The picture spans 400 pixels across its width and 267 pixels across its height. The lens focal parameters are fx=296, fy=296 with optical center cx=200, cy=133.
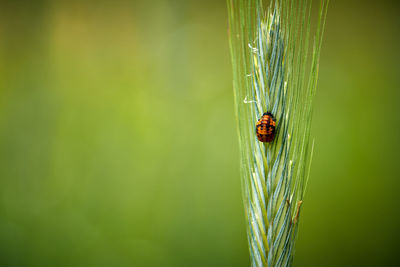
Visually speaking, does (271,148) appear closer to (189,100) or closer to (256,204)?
(256,204)

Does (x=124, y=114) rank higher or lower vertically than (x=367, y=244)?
higher

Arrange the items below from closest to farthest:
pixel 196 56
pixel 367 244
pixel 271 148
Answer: pixel 271 148, pixel 367 244, pixel 196 56

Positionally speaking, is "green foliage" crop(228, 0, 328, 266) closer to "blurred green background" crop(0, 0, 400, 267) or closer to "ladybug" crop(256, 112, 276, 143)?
"ladybug" crop(256, 112, 276, 143)

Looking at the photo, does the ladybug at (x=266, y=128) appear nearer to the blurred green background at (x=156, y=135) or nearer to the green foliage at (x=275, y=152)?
the green foliage at (x=275, y=152)

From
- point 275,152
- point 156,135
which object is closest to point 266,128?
point 275,152

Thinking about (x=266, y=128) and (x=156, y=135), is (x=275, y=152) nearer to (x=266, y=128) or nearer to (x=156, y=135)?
(x=266, y=128)

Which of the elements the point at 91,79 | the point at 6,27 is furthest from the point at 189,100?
the point at 6,27
